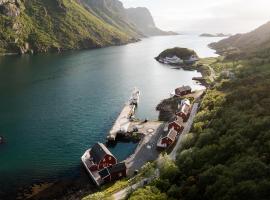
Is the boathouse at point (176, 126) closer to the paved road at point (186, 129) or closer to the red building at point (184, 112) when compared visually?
the paved road at point (186, 129)

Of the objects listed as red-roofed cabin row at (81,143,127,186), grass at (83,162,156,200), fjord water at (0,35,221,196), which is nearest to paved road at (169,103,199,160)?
grass at (83,162,156,200)

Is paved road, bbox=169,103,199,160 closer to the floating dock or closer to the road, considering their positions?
the road

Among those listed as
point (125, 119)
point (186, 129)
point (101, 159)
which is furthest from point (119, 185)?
point (125, 119)

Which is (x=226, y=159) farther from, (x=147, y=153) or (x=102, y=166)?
(x=102, y=166)

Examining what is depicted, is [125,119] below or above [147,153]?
above

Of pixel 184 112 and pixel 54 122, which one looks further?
pixel 54 122

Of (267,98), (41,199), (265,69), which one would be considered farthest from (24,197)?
(265,69)
